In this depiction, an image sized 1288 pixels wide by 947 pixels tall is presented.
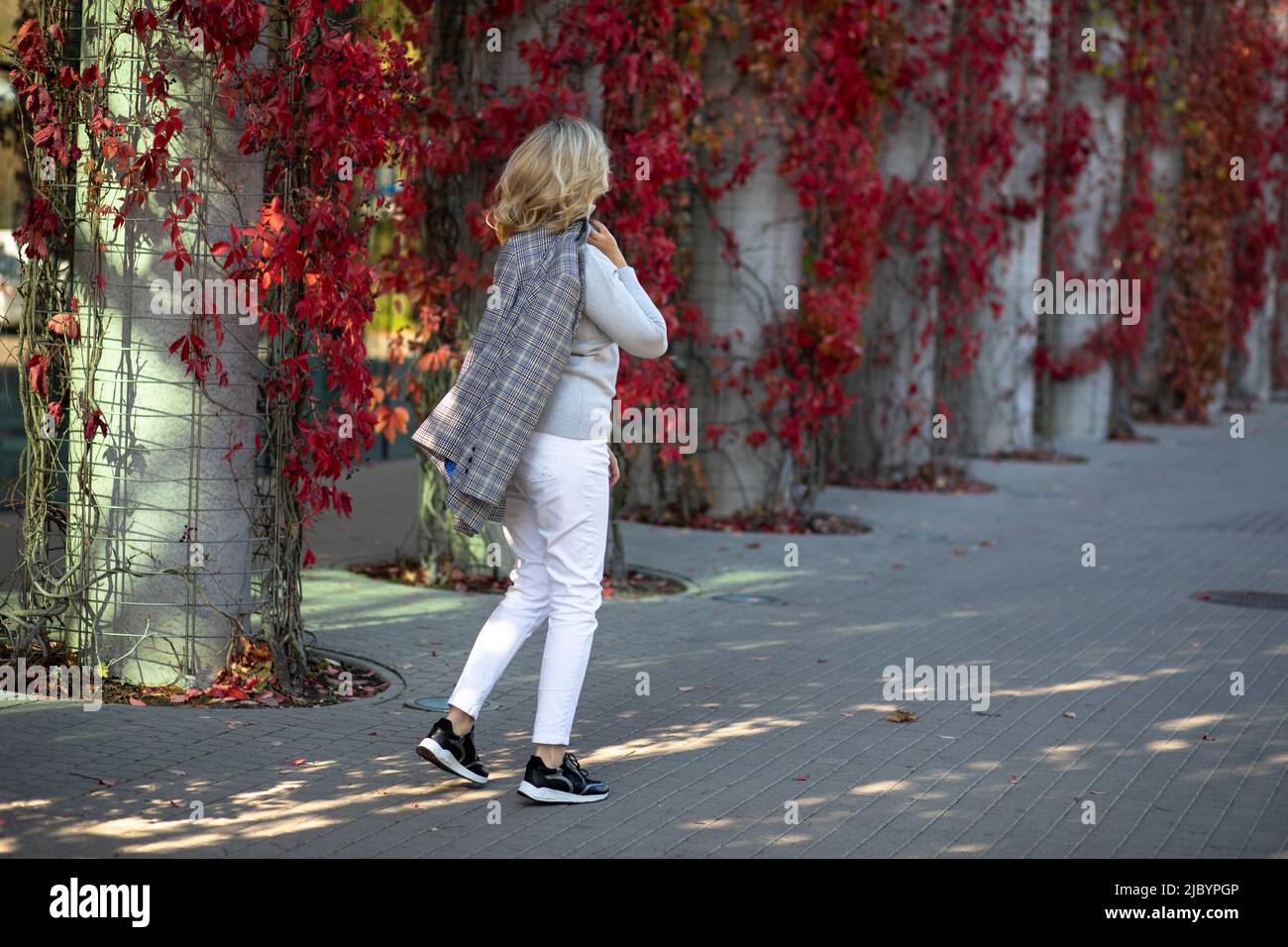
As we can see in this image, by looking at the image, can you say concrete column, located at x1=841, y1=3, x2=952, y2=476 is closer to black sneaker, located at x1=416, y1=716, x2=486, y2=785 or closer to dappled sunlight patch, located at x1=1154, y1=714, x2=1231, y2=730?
dappled sunlight patch, located at x1=1154, y1=714, x2=1231, y2=730

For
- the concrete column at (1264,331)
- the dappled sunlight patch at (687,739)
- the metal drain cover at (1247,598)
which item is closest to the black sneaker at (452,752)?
the dappled sunlight patch at (687,739)

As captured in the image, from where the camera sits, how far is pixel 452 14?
919 centimetres

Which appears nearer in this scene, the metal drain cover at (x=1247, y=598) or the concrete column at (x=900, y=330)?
the metal drain cover at (x=1247, y=598)

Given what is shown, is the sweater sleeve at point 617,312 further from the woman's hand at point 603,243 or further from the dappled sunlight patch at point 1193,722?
the dappled sunlight patch at point 1193,722

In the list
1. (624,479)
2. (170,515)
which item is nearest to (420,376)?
(624,479)

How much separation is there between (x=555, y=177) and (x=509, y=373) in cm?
63

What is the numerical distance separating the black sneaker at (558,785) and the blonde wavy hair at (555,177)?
66.7 inches

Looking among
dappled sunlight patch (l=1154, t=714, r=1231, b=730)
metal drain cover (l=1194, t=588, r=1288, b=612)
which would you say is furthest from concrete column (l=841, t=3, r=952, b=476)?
dappled sunlight patch (l=1154, t=714, r=1231, b=730)

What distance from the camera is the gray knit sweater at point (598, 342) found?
5.10 m

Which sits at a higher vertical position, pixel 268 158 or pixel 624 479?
pixel 268 158

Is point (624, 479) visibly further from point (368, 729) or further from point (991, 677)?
point (368, 729)

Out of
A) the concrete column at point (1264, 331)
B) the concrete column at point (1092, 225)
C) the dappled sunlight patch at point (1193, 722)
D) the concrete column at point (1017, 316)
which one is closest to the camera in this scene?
the dappled sunlight patch at point (1193, 722)

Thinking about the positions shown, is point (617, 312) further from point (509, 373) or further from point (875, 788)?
point (875, 788)
